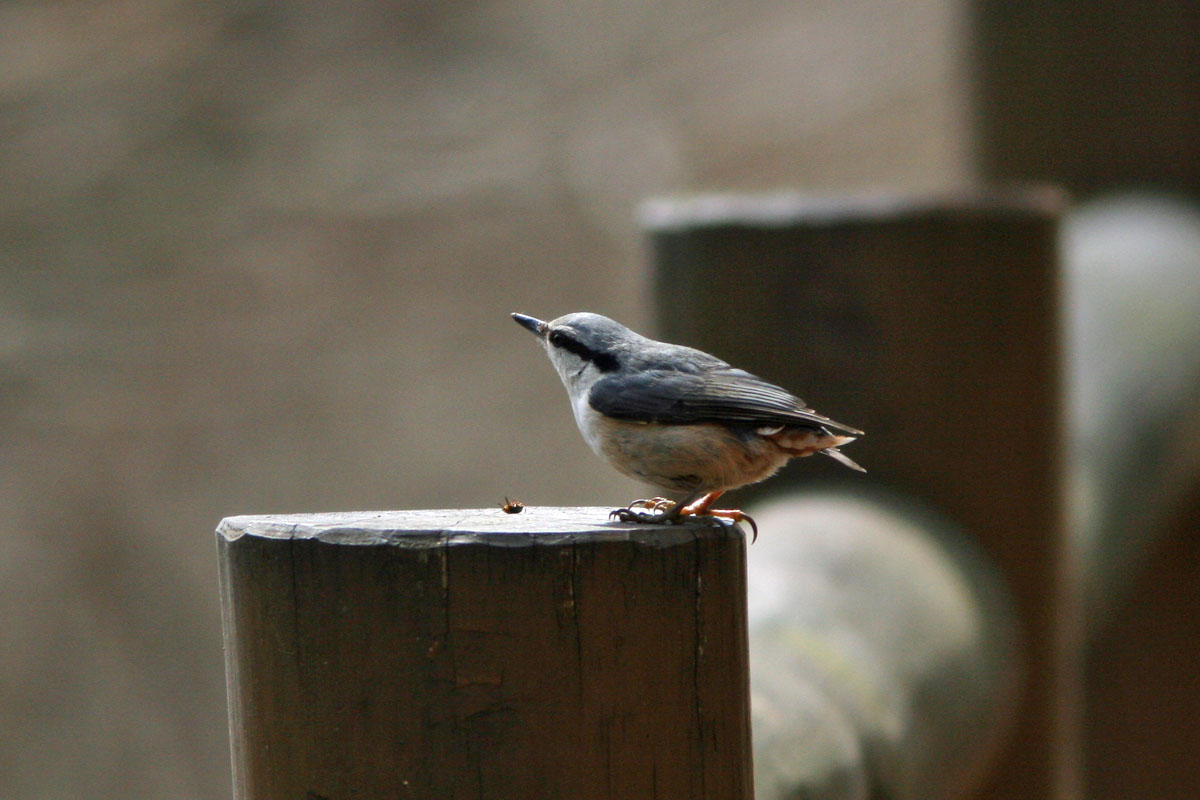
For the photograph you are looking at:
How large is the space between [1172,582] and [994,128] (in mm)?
1563

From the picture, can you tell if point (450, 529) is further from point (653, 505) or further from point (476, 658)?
point (653, 505)

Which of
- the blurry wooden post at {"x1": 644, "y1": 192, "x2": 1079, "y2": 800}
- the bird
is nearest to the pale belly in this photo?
the bird

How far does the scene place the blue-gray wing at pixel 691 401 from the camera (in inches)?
76.4

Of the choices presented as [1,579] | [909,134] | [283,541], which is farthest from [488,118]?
[283,541]

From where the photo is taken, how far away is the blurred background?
8.03 m

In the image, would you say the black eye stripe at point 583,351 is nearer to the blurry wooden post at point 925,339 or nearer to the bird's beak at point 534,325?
the bird's beak at point 534,325

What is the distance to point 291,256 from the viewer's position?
9.79 m

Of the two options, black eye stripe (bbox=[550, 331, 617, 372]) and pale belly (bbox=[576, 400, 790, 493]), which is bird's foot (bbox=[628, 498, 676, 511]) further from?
black eye stripe (bbox=[550, 331, 617, 372])

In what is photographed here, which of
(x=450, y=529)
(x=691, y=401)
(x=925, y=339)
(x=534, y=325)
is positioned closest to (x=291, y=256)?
(x=925, y=339)

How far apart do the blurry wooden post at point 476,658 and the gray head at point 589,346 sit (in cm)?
76

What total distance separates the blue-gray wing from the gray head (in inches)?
2.7

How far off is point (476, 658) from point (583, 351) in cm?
92

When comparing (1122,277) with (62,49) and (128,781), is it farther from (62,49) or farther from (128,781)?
(62,49)

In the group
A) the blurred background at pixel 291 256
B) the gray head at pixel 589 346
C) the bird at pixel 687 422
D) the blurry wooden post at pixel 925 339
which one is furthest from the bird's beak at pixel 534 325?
the blurred background at pixel 291 256
